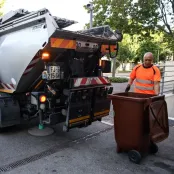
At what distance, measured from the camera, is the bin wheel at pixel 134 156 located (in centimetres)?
360

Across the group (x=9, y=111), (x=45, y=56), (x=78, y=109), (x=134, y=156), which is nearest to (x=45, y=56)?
(x=45, y=56)

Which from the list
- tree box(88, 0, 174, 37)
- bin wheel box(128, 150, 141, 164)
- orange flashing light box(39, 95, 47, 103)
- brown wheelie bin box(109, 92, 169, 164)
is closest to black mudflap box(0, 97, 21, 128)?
orange flashing light box(39, 95, 47, 103)

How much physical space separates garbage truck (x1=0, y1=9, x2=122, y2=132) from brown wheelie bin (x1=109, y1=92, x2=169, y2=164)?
804 mm

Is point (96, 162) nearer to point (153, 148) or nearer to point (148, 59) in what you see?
point (153, 148)

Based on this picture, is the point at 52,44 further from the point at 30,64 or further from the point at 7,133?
the point at 7,133

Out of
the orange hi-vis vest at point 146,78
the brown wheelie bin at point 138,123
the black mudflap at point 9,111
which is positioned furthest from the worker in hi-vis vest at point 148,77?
the black mudflap at point 9,111

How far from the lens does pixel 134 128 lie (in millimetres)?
3600

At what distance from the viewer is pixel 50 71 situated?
400 centimetres

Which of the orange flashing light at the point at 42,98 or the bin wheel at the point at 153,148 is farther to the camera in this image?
the orange flashing light at the point at 42,98

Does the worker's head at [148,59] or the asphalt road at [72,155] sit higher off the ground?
the worker's head at [148,59]

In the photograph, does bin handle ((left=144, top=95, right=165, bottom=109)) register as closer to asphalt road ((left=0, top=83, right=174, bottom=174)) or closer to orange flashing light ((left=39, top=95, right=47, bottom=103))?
asphalt road ((left=0, top=83, right=174, bottom=174))

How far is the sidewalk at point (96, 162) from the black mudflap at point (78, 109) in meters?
Result: 0.45

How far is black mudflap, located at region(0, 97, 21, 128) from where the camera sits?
4.58 m

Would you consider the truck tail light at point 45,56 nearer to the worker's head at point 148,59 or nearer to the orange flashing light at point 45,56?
the orange flashing light at point 45,56
